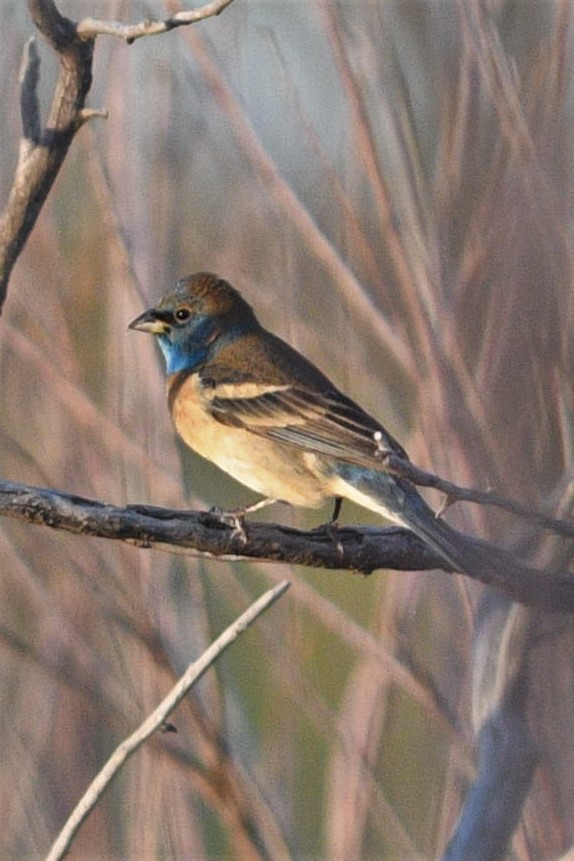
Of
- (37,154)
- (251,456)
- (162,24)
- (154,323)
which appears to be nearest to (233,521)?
(37,154)

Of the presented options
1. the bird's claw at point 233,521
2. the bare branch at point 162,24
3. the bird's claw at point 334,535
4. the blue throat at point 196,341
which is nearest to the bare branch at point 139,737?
the bird's claw at point 233,521

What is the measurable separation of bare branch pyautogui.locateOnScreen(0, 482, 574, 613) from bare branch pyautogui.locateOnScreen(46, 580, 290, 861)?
0.30m

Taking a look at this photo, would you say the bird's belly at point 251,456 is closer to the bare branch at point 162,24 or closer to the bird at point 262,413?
the bird at point 262,413

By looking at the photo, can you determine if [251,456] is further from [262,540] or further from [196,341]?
[262,540]

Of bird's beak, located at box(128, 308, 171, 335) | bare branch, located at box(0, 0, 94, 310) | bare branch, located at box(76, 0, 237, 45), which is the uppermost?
bare branch, located at box(76, 0, 237, 45)

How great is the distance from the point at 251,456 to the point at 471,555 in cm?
148

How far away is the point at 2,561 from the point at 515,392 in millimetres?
1499

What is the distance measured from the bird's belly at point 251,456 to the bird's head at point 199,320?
21 cm

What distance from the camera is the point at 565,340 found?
1.99 meters

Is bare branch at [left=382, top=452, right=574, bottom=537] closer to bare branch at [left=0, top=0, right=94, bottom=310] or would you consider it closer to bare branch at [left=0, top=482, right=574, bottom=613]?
bare branch at [left=0, top=482, right=574, bottom=613]

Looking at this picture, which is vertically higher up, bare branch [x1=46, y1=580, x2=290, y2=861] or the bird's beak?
the bird's beak

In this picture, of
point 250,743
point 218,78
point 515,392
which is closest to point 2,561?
point 250,743

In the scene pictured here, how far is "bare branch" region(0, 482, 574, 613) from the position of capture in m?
2.06

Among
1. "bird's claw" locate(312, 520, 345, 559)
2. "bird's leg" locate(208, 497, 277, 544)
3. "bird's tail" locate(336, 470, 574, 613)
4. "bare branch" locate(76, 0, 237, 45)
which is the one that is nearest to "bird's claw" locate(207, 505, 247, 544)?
"bird's leg" locate(208, 497, 277, 544)
